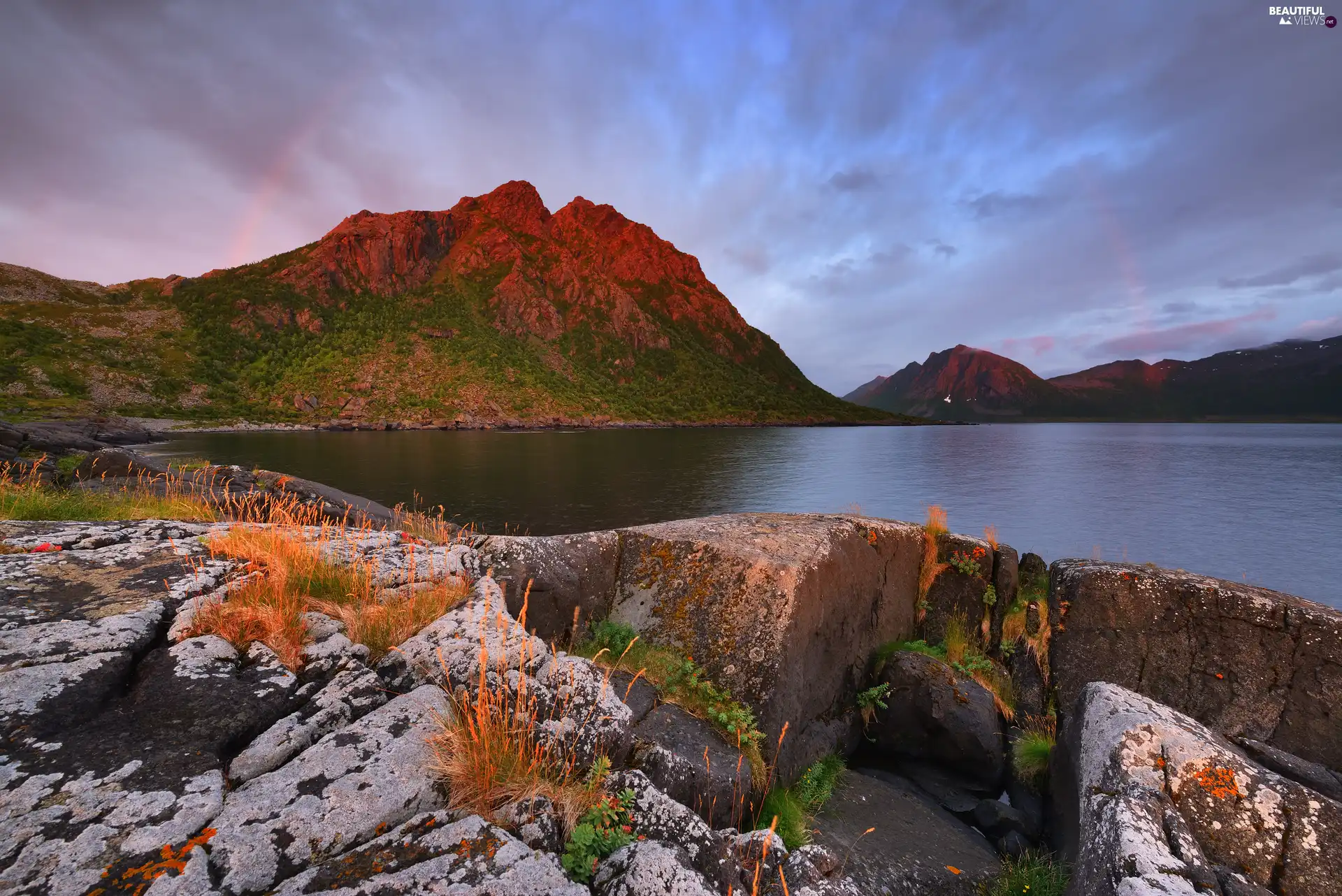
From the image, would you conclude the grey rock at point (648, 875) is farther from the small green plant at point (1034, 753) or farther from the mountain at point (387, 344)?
the mountain at point (387, 344)

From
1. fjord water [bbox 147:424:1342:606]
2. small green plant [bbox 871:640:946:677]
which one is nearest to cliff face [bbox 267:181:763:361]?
fjord water [bbox 147:424:1342:606]

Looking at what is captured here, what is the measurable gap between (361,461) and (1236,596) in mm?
52997

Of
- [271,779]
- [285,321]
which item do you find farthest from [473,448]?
[285,321]

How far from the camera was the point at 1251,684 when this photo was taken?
283 inches

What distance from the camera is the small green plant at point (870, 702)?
8023 mm

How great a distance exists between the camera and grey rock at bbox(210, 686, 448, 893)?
8.21 feet

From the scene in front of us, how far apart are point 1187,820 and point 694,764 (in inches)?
152

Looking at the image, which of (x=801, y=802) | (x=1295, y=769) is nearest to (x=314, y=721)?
(x=801, y=802)

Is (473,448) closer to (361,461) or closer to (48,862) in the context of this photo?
(361,461)

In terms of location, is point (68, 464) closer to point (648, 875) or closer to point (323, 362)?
point (648, 875)

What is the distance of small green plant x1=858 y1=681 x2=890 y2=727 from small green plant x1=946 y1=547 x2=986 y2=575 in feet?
10.5

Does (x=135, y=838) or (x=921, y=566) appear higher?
(x=135, y=838)

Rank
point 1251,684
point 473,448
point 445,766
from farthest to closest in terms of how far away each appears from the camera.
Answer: point 473,448
point 1251,684
point 445,766

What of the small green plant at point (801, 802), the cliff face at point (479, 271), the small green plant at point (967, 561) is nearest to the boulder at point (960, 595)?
the small green plant at point (967, 561)
